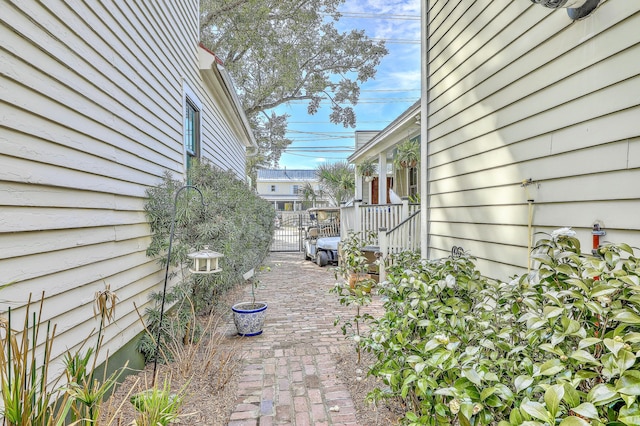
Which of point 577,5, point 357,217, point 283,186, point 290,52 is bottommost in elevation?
point 357,217

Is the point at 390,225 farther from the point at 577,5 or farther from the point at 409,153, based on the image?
the point at 577,5

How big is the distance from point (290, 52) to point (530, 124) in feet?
35.0

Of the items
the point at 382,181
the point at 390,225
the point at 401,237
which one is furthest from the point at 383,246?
the point at 382,181

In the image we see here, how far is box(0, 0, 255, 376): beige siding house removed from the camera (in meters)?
1.93

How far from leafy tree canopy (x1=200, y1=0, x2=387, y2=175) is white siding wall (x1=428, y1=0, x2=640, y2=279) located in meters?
7.65

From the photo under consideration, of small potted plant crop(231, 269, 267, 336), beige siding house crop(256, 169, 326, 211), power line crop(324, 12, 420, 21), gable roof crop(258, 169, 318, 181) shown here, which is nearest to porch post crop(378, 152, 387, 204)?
small potted plant crop(231, 269, 267, 336)

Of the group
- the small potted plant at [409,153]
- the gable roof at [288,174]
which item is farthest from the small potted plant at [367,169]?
the gable roof at [288,174]

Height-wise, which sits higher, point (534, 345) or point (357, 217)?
point (357, 217)

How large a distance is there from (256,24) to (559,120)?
973 centimetres

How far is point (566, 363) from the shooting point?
1223mm

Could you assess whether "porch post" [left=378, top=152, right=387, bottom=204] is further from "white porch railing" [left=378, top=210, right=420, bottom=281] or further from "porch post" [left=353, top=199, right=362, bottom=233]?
"white porch railing" [left=378, top=210, right=420, bottom=281]

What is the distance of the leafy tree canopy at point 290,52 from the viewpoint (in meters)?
10.1

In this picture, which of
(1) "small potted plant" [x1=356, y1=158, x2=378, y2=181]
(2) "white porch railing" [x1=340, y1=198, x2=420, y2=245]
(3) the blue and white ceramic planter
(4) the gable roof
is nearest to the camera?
(3) the blue and white ceramic planter

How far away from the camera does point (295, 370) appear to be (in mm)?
3447
